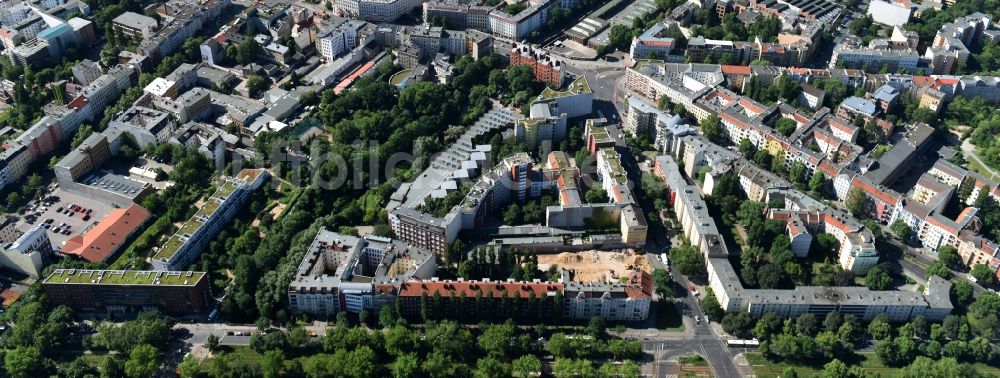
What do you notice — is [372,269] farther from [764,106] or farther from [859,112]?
[859,112]

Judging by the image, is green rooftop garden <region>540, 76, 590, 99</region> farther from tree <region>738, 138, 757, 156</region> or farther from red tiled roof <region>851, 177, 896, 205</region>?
red tiled roof <region>851, 177, 896, 205</region>

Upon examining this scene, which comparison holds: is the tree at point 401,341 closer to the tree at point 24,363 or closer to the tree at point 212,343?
the tree at point 212,343

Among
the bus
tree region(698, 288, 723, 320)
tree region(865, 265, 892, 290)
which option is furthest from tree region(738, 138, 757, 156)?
the bus

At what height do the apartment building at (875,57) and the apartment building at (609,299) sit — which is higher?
the apartment building at (875,57)

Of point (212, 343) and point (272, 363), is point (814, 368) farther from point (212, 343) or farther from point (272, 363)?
point (212, 343)

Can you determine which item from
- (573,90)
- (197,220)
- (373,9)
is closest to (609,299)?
(573,90)

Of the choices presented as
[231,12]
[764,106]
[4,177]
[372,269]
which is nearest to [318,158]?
[372,269]

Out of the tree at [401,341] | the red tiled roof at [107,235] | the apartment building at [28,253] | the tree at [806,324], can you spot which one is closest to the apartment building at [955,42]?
the tree at [806,324]
